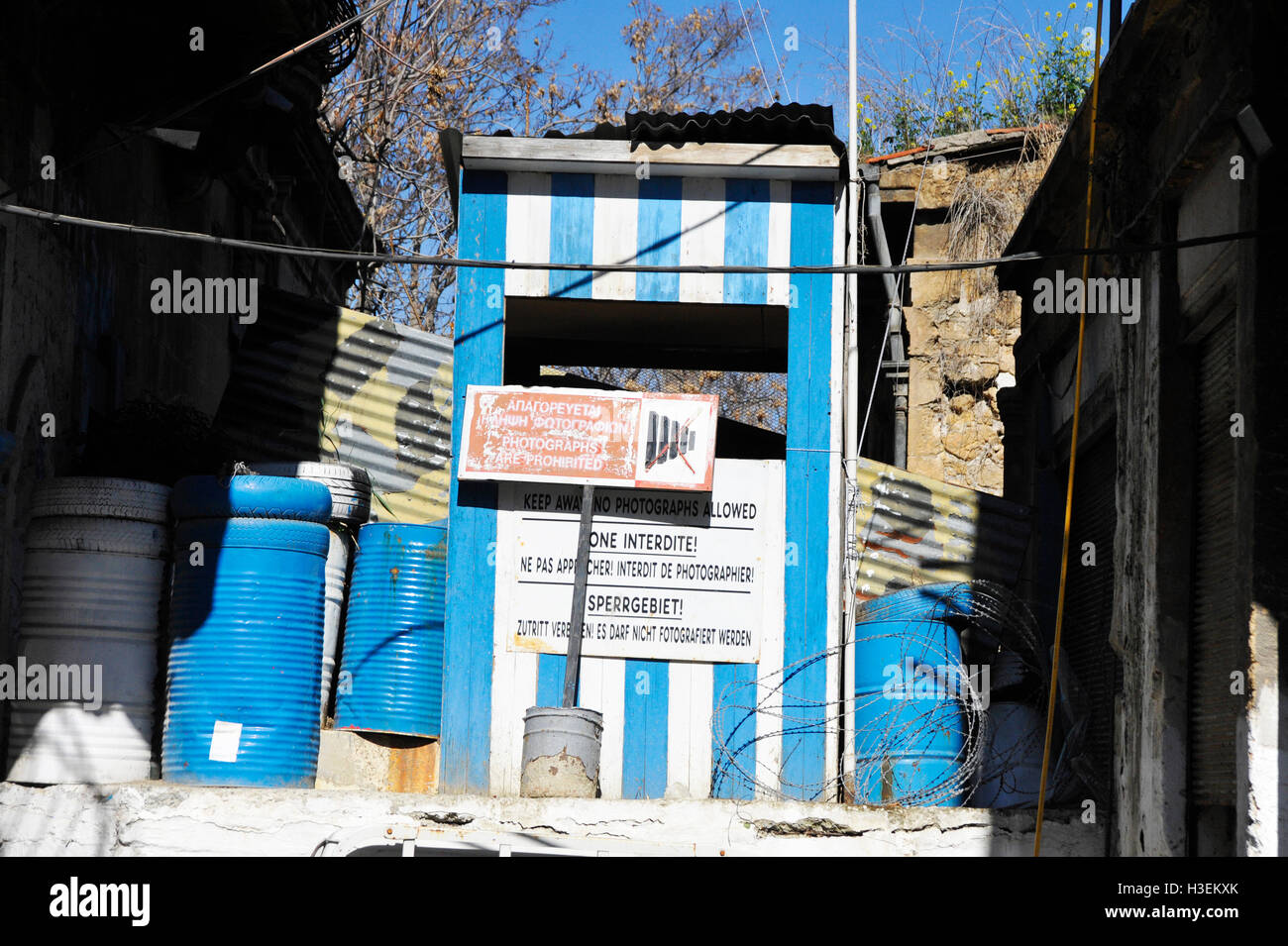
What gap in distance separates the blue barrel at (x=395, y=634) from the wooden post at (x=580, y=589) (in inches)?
37.5

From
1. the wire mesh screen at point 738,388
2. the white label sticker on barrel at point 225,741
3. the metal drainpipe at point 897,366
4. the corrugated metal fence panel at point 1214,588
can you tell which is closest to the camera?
the corrugated metal fence panel at point 1214,588

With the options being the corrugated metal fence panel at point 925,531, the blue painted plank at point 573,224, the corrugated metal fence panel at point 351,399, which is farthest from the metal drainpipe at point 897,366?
the corrugated metal fence panel at point 351,399

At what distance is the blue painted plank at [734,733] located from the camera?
28.9ft

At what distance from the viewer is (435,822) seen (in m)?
8.16

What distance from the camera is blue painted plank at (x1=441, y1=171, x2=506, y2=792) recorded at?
8891 millimetres

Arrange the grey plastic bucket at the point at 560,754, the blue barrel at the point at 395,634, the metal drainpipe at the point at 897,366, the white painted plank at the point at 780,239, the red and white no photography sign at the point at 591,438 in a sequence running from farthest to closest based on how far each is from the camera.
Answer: the metal drainpipe at the point at 897,366
the white painted plank at the point at 780,239
the blue barrel at the point at 395,634
the red and white no photography sign at the point at 591,438
the grey plastic bucket at the point at 560,754

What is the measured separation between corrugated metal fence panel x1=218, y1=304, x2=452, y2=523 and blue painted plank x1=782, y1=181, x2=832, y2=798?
3318 mm

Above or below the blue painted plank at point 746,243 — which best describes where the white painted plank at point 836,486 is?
below

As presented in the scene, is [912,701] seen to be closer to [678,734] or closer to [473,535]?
[678,734]

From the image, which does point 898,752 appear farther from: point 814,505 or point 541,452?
point 541,452

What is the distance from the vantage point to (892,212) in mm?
16047

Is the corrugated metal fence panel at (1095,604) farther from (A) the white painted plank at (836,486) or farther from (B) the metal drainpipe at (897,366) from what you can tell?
(B) the metal drainpipe at (897,366)

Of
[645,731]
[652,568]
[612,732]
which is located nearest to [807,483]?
[652,568]
